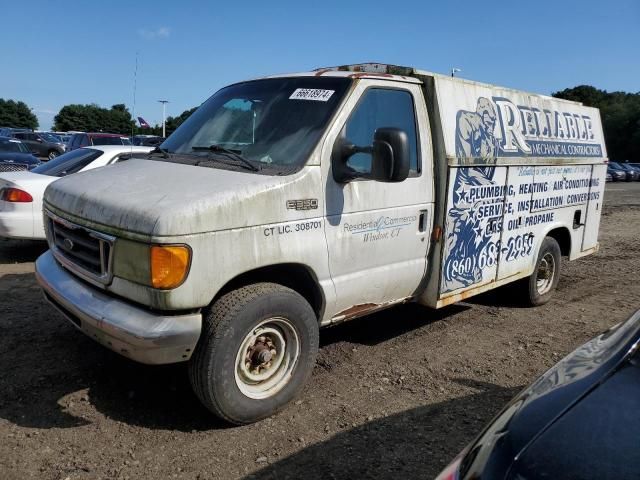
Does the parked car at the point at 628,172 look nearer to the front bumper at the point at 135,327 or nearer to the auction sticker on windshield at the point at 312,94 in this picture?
the auction sticker on windshield at the point at 312,94

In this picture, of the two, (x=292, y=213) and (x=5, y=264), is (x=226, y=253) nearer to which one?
(x=292, y=213)

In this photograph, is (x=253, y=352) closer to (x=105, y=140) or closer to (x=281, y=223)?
(x=281, y=223)

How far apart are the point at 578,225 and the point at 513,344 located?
243 cm

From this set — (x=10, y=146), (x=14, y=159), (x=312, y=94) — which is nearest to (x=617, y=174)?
(x=10, y=146)

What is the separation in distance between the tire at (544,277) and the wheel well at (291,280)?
10.9ft

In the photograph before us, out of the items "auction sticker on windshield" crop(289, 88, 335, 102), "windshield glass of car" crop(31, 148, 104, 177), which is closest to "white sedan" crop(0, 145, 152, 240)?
"windshield glass of car" crop(31, 148, 104, 177)

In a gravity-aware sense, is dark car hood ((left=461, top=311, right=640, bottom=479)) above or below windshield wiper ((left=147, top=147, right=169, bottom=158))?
below

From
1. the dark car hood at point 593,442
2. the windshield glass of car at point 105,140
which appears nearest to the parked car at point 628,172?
the windshield glass of car at point 105,140

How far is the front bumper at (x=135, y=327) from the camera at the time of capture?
117 inches

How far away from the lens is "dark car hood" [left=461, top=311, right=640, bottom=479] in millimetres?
1688

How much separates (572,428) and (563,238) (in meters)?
5.50

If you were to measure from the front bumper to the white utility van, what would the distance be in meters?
0.01

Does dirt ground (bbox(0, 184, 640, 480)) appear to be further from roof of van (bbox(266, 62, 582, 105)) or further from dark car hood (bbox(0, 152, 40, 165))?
dark car hood (bbox(0, 152, 40, 165))

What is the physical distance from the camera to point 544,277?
255 inches
